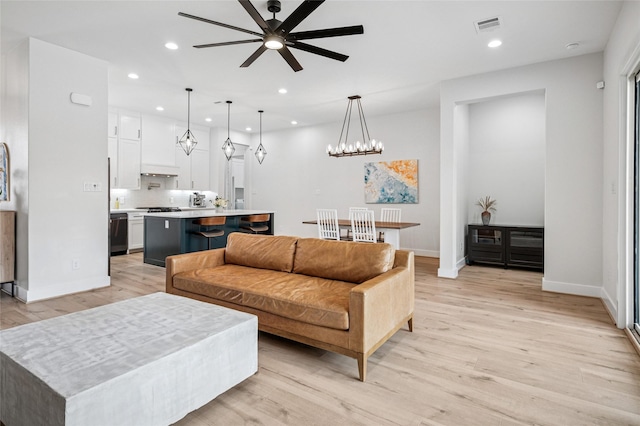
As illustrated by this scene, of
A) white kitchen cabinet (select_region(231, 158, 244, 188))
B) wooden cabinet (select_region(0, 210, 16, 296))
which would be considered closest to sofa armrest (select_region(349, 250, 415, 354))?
wooden cabinet (select_region(0, 210, 16, 296))

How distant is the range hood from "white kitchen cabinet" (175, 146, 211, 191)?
0.16 m

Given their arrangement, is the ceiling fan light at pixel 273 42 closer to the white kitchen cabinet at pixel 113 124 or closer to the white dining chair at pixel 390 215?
the white dining chair at pixel 390 215

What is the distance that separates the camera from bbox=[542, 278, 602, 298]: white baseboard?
3.90 m

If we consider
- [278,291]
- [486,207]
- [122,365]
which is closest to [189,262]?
[278,291]

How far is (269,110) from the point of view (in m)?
6.70

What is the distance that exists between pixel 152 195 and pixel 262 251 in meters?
5.27

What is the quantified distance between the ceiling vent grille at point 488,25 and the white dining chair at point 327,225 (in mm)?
2914

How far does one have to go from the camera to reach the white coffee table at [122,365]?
132 cm

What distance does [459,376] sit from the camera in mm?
2125

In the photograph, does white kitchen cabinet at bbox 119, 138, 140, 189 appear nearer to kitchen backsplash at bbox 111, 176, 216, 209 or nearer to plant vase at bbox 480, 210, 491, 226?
kitchen backsplash at bbox 111, 176, 216, 209

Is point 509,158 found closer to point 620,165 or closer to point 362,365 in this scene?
point 620,165

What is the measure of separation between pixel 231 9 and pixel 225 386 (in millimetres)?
3021

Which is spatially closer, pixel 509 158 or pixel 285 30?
pixel 285 30

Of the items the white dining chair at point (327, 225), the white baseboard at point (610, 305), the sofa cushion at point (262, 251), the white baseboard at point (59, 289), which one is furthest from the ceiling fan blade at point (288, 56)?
the white baseboard at point (610, 305)
